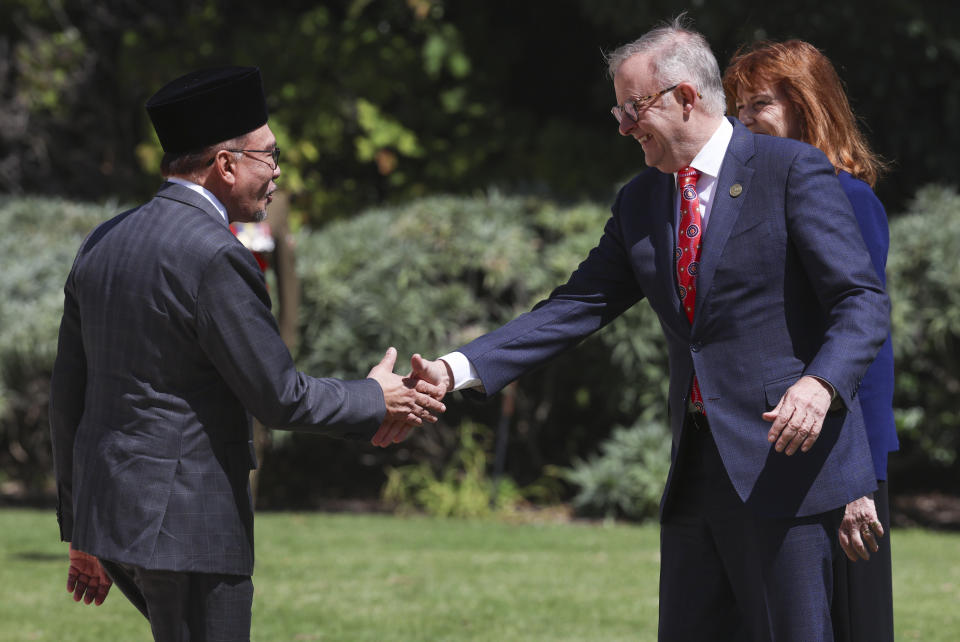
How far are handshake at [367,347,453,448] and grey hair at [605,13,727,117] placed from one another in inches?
43.5

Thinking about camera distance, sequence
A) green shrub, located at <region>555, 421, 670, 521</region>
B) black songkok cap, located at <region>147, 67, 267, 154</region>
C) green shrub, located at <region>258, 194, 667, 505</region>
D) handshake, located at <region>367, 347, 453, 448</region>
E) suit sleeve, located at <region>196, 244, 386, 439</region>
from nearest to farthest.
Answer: suit sleeve, located at <region>196, 244, 386, 439</region> < black songkok cap, located at <region>147, 67, 267, 154</region> < handshake, located at <region>367, 347, 453, 448</region> < green shrub, located at <region>555, 421, 670, 521</region> < green shrub, located at <region>258, 194, 667, 505</region>

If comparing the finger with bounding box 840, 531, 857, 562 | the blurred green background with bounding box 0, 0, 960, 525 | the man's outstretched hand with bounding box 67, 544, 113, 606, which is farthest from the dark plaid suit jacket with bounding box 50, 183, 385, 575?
the blurred green background with bounding box 0, 0, 960, 525

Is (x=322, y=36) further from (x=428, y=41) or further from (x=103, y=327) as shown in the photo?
(x=103, y=327)

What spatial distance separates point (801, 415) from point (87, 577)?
201 centimetres

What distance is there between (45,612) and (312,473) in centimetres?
456

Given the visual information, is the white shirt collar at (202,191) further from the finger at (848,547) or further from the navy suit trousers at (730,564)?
the finger at (848,547)

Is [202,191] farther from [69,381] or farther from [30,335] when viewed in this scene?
[30,335]

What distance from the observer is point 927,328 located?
29.3 feet

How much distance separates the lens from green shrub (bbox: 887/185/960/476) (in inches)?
345

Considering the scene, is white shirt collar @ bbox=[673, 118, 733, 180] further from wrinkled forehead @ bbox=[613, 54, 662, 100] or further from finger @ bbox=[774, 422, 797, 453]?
finger @ bbox=[774, 422, 797, 453]

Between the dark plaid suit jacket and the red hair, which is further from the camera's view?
the red hair

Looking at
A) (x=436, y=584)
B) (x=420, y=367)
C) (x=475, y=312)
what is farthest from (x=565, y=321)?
(x=475, y=312)

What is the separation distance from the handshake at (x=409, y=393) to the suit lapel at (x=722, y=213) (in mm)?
896

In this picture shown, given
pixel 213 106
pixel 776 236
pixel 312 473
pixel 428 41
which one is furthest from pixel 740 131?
pixel 428 41
